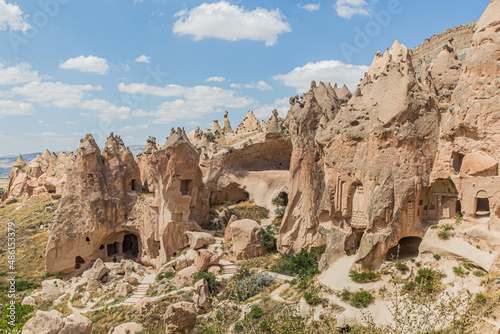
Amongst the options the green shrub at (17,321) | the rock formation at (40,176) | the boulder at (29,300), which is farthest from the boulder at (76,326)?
the rock formation at (40,176)

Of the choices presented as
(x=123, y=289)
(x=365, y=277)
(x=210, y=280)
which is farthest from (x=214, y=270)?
(x=365, y=277)

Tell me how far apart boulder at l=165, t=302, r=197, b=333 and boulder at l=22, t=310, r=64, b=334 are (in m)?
6.11

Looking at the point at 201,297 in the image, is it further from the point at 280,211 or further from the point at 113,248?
the point at 113,248

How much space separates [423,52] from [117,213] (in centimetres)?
4524

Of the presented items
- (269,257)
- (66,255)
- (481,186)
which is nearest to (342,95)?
(269,257)

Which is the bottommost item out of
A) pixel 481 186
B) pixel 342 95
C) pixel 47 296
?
pixel 47 296

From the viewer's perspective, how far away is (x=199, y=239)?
30188mm

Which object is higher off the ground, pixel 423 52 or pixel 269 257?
pixel 423 52

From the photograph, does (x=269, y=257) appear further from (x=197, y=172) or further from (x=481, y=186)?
(x=481, y=186)

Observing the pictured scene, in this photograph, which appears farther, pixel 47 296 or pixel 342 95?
pixel 342 95

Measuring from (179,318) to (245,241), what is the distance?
10.4m

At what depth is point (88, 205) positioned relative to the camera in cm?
3369

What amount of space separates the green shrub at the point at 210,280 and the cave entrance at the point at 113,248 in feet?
45.1

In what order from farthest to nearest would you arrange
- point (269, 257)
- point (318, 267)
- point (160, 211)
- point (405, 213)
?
1. point (160, 211)
2. point (269, 257)
3. point (318, 267)
4. point (405, 213)
